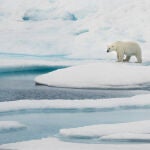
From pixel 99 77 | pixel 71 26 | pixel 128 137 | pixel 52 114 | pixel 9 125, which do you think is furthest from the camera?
pixel 71 26

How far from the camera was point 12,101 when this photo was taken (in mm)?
5641

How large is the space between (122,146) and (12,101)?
80.7 inches

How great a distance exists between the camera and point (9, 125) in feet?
14.7

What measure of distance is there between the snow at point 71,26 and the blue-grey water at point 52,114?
3.90 m

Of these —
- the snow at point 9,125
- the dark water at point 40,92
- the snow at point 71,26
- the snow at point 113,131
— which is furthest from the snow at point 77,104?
the snow at point 71,26

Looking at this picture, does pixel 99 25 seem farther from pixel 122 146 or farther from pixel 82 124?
pixel 122 146

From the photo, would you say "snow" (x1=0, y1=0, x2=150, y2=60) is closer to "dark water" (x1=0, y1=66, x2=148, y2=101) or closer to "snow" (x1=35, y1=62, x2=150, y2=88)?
"dark water" (x1=0, y1=66, x2=148, y2=101)

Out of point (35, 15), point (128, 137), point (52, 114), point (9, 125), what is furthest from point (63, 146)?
point (35, 15)

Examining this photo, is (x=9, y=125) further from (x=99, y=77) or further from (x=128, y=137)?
(x=99, y=77)

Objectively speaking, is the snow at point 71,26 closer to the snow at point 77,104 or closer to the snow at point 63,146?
the snow at point 77,104

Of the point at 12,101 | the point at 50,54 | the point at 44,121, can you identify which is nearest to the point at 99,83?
the point at 12,101

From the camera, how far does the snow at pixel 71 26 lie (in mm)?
11805

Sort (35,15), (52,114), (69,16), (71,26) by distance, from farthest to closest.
Result: (35,15), (69,16), (71,26), (52,114)

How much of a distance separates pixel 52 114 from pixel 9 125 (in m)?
0.73
